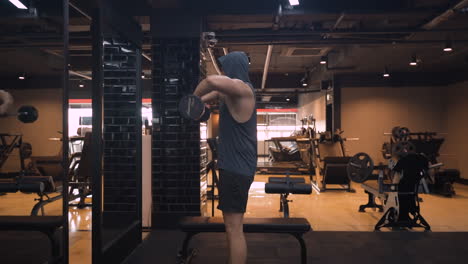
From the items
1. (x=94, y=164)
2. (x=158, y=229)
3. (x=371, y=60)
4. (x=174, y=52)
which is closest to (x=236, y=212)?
(x=94, y=164)

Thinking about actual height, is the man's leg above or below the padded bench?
above

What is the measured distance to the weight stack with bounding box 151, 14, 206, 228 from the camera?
454 centimetres

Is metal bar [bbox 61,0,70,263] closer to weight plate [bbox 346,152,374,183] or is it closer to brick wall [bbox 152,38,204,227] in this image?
brick wall [bbox 152,38,204,227]

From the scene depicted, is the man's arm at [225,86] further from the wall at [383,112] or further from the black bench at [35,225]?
the wall at [383,112]

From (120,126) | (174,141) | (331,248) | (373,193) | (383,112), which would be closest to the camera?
(331,248)

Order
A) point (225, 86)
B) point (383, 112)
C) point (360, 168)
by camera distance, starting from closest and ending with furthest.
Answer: point (225, 86) → point (360, 168) → point (383, 112)

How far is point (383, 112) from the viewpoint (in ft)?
33.7

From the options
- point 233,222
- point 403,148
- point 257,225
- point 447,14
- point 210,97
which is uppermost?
point 447,14

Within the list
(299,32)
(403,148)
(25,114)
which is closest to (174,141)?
(25,114)

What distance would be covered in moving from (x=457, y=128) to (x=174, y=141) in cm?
815

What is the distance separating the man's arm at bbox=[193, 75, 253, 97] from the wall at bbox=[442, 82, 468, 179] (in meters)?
8.76

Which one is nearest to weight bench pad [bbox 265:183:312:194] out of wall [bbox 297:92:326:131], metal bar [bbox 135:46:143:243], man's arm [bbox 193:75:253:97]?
metal bar [bbox 135:46:143:243]

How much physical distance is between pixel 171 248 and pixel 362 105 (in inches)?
314

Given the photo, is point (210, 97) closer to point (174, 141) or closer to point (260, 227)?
point (260, 227)
